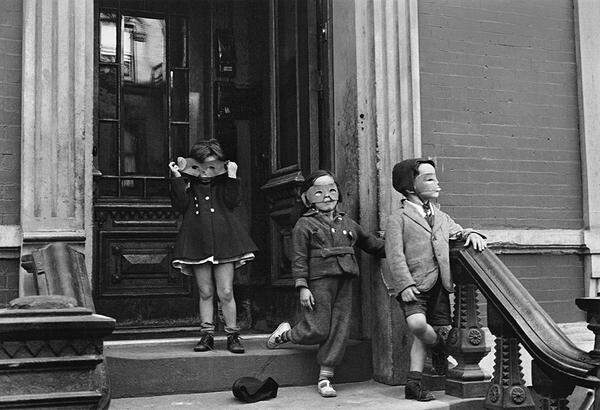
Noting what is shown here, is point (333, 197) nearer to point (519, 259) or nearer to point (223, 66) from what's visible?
point (519, 259)

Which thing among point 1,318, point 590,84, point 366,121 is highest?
point 590,84

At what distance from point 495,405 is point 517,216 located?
6.85 ft

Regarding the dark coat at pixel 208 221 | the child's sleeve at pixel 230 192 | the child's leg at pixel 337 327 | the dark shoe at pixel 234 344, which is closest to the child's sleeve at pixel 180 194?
the dark coat at pixel 208 221

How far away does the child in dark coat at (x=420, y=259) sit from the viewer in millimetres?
4727

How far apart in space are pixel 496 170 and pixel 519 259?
2.46 feet

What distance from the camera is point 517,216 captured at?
5.99 m

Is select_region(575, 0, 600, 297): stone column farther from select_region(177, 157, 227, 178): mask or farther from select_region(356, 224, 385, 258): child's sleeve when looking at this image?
select_region(177, 157, 227, 178): mask

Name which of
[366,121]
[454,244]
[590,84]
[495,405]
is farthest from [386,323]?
[590,84]

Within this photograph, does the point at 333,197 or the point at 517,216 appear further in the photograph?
the point at 517,216

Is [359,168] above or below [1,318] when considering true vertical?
above

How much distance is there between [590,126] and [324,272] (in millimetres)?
2839

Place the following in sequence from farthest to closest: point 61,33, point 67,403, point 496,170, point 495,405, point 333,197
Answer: point 496,170, point 333,197, point 61,33, point 495,405, point 67,403

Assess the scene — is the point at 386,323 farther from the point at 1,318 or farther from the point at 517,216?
the point at 1,318

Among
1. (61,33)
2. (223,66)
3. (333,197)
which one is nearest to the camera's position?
(61,33)
